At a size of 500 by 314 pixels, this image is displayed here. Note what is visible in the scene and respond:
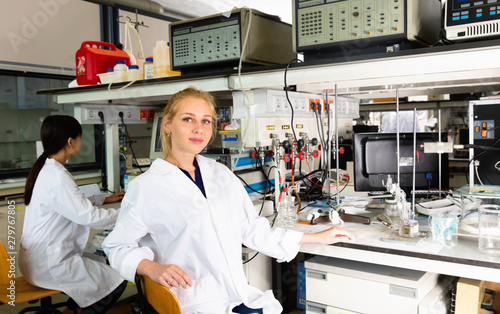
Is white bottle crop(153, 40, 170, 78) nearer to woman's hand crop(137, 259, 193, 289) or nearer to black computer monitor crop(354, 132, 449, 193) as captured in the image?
black computer monitor crop(354, 132, 449, 193)

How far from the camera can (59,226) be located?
7.18 ft

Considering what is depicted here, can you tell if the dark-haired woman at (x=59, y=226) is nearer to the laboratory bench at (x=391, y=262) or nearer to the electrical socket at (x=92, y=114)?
the electrical socket at (x=92, y=114)

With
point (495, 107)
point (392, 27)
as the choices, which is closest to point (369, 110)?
point (495, 107)

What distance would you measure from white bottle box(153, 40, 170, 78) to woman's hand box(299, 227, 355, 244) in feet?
4.45

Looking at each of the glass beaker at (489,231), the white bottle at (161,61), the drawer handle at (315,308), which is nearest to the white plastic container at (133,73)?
the white bottle at (161,61)

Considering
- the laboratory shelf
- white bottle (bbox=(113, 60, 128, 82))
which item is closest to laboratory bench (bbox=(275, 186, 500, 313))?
the laboratory shelf

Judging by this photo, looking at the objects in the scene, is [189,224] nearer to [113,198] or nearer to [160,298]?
[160,298]

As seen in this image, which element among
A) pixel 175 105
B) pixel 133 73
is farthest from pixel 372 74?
pixel 133 73

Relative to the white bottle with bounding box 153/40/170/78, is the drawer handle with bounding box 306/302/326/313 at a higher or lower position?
lower

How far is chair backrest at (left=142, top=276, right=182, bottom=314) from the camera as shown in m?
1.19

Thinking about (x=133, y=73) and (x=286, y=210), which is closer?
(x=286, y=210)

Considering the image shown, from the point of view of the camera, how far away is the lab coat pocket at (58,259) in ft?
6.97

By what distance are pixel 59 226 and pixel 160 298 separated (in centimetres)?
120

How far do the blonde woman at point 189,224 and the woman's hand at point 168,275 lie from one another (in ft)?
0.20
